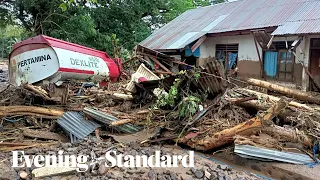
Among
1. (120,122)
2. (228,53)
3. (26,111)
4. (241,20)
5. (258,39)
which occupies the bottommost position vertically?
(120,122)

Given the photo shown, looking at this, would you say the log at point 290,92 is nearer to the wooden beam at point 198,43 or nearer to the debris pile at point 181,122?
the debris pile at point 181,122

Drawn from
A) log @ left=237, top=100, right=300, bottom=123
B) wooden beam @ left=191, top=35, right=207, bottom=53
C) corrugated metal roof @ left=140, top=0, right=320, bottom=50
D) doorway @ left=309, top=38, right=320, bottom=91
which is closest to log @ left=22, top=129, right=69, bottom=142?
log @ left=237, top=100, right=300, bottom=123

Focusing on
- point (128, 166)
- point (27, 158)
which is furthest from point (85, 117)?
point (128, 166)

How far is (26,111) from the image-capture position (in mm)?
6953

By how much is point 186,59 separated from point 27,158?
38.1 feet

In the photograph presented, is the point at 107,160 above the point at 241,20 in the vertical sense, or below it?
below

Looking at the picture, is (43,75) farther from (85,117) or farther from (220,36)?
(220,36)

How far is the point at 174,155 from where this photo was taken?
5410 millimetres

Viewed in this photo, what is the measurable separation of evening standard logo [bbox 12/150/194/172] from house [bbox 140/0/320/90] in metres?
6.24

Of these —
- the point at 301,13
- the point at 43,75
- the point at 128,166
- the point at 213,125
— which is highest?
the point at 301,13

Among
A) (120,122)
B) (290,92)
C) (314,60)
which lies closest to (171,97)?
(120,122)

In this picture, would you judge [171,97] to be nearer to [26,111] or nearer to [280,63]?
[26,111]

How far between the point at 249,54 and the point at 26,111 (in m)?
9.03

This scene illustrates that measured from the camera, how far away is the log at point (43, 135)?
608 cm
